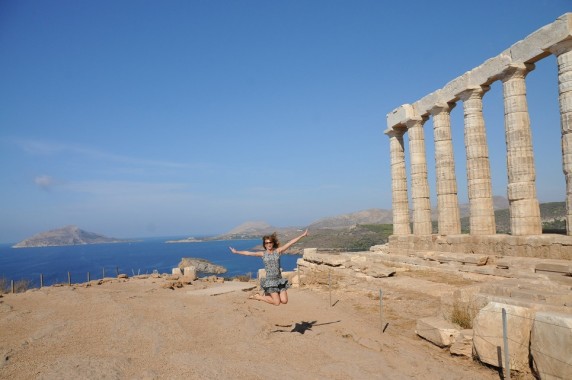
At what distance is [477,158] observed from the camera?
18172mm

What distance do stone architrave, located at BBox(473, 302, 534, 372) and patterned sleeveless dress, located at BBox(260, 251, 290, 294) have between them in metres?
3.70

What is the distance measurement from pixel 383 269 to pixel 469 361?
9870 mm

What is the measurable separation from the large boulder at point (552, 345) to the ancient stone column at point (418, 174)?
16.4 m

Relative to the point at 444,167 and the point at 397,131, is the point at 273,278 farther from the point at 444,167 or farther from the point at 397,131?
the point at 397,131

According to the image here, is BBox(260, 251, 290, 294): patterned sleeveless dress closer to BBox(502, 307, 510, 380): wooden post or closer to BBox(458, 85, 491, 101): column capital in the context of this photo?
BBox(502, 307, 510, 380): wooden post

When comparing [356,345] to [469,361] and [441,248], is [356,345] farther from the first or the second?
[441,248]

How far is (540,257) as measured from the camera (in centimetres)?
Result: 1437

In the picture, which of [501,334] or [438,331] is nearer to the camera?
[501,334]

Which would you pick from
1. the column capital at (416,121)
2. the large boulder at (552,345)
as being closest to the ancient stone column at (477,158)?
the column capital at (416,121)

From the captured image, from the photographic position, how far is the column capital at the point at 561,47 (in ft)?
45.5

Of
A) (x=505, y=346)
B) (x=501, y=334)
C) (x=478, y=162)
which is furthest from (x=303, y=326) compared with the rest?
(x=478, y=162)

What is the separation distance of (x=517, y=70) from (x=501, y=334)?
43.6 feet

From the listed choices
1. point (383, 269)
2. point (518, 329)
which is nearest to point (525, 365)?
point (518, 329)

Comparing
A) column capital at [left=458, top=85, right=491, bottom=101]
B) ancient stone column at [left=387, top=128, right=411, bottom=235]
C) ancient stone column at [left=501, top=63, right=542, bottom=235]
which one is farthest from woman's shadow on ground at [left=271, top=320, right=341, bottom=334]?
ancient stone column at [left=387, top=128, right=411, bottom=235]
